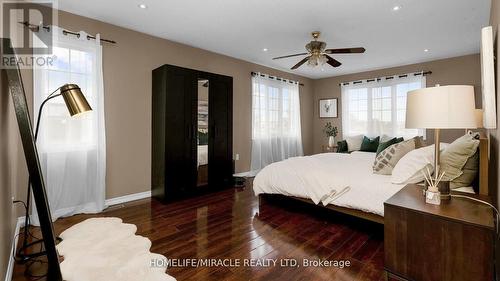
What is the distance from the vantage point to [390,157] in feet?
8.79

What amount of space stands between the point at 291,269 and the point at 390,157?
164cm

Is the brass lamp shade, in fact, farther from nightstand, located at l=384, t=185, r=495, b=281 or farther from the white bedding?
nightstand, located at l=384, t=185, r=495, b=281

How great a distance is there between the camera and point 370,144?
5488 mm

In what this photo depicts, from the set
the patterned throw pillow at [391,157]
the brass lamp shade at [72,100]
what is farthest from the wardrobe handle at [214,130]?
the patterned throw pillow at [391,157]

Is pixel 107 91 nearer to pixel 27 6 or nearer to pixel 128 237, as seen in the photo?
pixel 27 6

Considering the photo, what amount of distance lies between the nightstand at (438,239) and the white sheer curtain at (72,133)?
3.16 metres

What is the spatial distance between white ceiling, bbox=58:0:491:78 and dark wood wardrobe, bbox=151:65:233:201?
669 millimetres

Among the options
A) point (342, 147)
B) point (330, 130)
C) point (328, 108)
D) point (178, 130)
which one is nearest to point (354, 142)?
point (342, 147)

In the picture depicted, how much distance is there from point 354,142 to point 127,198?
4.87 metres

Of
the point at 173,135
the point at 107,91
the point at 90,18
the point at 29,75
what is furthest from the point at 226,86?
the point at 29,75

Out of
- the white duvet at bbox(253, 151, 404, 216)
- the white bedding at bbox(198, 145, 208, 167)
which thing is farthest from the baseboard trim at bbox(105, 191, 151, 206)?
the white duvet at bbox(253, 151, 404, 216)

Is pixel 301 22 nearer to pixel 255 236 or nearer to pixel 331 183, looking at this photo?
pixel 331 183

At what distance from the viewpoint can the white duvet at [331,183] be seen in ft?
7.83

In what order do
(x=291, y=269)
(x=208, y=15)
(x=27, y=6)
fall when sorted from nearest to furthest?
(x=291, y=269), (x=27, y=6), (x=208, y=15)
